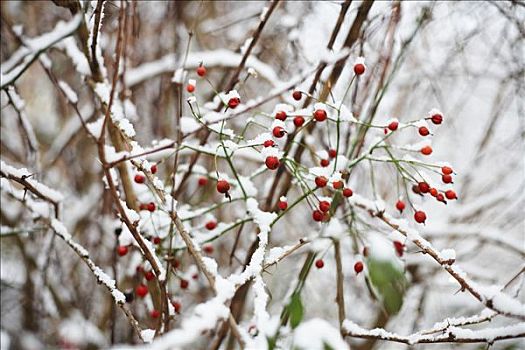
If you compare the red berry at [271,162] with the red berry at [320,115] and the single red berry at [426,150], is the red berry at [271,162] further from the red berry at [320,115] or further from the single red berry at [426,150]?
the single red berry at [426,150]

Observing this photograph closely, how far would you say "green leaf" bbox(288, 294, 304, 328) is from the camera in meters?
0.76

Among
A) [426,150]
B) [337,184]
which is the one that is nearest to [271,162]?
[337,184]

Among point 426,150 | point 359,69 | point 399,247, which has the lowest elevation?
point 399,247

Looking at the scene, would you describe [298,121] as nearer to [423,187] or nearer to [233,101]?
[233,101]

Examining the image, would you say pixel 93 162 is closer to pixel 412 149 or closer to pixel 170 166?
pixel 170 166

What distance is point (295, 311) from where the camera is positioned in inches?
30.5

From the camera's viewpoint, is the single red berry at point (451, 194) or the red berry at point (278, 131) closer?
the red berry at point (278, 131)

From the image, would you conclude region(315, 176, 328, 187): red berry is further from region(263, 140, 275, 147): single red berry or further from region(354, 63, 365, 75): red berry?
region(354, 63, 365, 75): red berry

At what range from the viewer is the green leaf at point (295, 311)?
764 mm

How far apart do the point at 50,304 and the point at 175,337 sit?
1.62 meters

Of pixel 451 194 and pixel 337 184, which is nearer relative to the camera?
pixel 337 184

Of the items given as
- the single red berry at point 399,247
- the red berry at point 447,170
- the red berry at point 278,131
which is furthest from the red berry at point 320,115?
the single red berry at point 399,247

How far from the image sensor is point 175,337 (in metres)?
0.60

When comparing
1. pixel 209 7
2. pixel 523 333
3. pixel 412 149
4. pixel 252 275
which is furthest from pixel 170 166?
pixel 523 333
